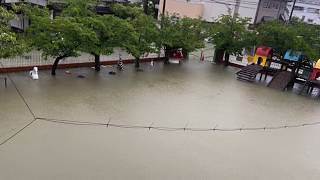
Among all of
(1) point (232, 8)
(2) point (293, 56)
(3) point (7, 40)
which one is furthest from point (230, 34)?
(1) point (232, 8)

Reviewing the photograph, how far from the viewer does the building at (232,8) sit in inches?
1308

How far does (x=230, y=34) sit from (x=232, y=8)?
44.1 ft

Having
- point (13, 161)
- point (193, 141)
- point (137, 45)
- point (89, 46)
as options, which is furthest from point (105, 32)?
point (13, 161)

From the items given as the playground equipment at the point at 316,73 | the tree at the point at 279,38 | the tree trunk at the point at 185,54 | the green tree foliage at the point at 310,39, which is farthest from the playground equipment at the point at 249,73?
the tree trunk at the point at 185,54

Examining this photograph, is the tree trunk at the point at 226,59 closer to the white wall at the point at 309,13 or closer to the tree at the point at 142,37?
the tree at the point at 142,37

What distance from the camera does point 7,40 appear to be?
13.1 metres

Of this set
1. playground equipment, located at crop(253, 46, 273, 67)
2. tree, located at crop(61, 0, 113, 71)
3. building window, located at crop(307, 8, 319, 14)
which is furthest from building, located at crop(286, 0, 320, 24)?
tree, located at crop(61, 0, 113, 71)

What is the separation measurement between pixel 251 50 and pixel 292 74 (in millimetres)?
3311

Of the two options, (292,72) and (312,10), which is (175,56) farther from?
(312,10)

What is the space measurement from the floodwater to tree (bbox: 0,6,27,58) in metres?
1.48

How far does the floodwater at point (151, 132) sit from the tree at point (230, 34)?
4200 millimetres

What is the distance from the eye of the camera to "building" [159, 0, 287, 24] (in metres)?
33.2

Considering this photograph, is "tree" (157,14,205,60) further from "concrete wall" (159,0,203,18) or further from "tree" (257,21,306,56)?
"concrete wall" (159,0,203,18)

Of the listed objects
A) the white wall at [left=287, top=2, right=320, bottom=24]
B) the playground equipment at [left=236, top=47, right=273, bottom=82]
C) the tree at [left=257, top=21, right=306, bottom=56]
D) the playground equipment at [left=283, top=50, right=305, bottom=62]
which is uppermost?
the white wall at [left=287, top=2, right=320, bottom=24]
